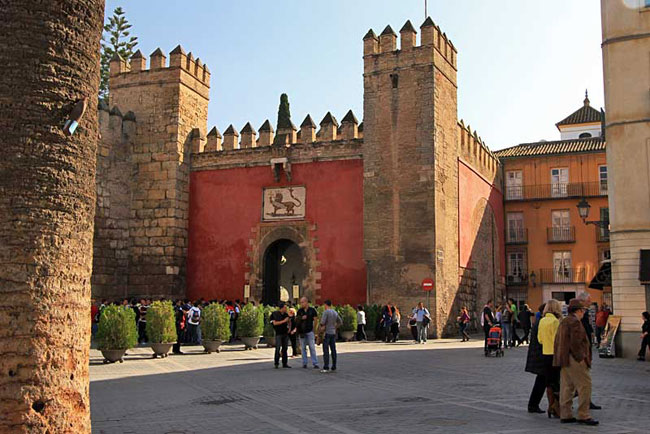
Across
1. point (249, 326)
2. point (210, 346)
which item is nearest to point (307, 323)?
point (210, 346)

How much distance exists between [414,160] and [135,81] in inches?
442

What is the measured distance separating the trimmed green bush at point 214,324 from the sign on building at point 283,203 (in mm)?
8213

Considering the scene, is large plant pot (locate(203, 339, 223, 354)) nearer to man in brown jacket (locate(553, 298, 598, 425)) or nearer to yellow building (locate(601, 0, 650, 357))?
yellow building (locate(601, 0, 650, 357))

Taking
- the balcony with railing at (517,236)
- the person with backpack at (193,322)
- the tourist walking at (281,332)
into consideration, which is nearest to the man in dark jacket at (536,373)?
the tourist walking at (281,332)

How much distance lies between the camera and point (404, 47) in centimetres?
2442

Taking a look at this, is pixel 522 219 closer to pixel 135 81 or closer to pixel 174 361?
pixel 135 81

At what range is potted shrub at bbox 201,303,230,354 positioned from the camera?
17359 mm

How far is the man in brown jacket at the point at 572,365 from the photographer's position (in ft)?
25.1

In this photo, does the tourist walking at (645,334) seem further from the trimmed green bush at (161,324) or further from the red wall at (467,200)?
the trimmed green bush at (161,324)

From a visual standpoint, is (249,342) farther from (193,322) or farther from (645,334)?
(645,334)

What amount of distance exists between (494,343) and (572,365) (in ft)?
29.1

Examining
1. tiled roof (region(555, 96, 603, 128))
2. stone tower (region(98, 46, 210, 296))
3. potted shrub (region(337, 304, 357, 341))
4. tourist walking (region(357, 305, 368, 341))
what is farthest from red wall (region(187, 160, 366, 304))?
tiled roof (region(555, 96, 603, 128))

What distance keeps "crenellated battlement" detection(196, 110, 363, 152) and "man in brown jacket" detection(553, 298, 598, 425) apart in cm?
1775

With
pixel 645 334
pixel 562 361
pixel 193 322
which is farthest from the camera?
pixel 193 322
